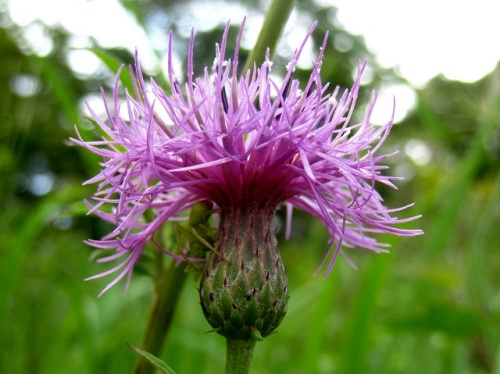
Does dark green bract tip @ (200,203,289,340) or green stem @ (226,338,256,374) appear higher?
dark green bract tip @ (200,203,289,340)

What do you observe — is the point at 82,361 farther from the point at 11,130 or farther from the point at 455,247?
the point at 455,247

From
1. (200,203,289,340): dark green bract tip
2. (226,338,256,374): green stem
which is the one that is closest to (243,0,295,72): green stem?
(200,203,289,340): dark green bract tip

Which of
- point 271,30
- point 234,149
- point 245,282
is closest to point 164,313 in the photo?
point 245,282

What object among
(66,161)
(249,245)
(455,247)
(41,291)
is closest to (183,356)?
(41,291)

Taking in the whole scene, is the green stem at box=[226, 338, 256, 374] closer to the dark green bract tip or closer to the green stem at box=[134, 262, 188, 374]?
the dark green bract tip

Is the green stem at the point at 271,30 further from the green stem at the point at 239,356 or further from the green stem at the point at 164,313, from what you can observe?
the green stem at the point at 239,356

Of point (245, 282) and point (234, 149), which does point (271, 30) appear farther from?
point (245, 282)

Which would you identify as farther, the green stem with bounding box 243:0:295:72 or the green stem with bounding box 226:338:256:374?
the green stem with bounding box 243:0:295:72

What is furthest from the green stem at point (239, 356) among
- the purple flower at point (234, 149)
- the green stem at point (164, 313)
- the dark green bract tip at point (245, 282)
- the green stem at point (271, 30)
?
the green stem at point (271, 30)
